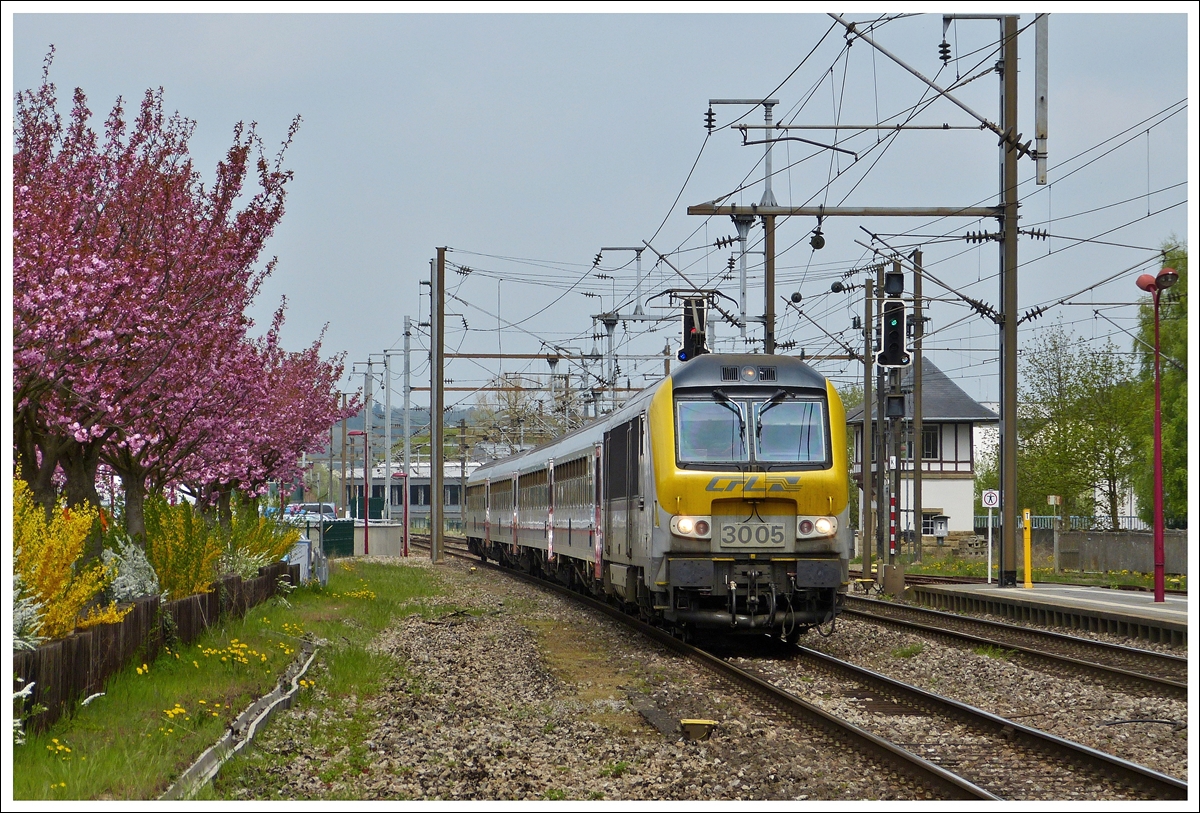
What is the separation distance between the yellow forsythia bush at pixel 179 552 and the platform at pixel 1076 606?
12091 millimetres

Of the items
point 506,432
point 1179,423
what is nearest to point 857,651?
point 1179,423

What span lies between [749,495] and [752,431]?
0.75 metres

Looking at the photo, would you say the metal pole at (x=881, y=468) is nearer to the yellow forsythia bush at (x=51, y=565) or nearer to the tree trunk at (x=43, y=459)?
the tree trunk at (x=43, y=459)

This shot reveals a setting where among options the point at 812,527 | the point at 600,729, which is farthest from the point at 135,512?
the point at 600,729

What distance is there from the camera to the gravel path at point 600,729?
8.80 m

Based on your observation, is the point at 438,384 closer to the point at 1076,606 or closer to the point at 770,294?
the point at 770,294

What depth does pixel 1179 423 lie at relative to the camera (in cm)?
5062

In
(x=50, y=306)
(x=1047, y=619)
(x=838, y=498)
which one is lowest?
(x=1047, y=619)

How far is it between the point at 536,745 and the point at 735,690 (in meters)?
3.69

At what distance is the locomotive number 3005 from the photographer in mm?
15625

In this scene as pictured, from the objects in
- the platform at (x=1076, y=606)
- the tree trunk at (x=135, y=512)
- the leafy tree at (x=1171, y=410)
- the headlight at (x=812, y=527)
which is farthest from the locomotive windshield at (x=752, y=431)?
the leafy tree at (x=1171, y=410)

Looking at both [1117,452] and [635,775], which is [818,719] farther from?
[1117,452]

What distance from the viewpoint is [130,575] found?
14359 millimetres

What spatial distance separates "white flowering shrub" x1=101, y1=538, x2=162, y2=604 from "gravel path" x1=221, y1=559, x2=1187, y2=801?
2684 millimetres
